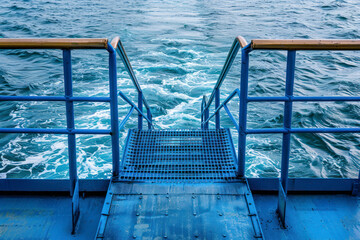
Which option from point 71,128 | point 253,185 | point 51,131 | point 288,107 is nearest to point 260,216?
point 253,185

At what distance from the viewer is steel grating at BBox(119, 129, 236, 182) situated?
10.1ft

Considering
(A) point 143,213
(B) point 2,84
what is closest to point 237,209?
(A) point 143,213

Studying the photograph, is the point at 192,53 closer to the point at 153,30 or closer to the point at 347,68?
the point at 153,30

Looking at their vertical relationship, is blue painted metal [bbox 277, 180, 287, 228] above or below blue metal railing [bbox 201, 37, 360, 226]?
below

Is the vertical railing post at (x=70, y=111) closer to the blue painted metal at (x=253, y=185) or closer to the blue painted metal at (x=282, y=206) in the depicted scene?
the blue painted metal at (x=253, y=185)

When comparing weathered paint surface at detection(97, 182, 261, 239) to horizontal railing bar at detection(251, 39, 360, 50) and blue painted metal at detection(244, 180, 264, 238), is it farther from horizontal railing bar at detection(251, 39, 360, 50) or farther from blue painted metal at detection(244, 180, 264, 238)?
horizontal railing bar at detection(251, 39, 360, 50)

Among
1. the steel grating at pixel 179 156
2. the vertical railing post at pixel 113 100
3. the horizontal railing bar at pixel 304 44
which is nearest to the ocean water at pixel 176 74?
the steel grating at pixel 179 156

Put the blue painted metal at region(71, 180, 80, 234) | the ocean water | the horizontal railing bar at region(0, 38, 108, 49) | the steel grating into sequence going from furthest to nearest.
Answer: the ocean water → the steel grating → the blue painted metal at region(71, 180, 80, 234) → the horizontal railing bar at region(0, 38, 108, 49)

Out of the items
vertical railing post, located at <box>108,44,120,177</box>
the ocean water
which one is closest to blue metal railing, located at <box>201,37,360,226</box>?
vertical railing post, located at <box>108,44,120,177</box>

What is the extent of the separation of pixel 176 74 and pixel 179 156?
471 inches

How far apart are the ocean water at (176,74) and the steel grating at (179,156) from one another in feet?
13.5

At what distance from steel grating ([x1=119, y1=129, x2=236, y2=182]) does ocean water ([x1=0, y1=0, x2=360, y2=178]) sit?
411 centimetres

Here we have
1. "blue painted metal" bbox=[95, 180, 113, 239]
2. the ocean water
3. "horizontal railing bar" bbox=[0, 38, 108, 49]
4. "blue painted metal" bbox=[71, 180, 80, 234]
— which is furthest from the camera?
the ocean water

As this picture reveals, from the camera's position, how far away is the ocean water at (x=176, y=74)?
8.90 metres
